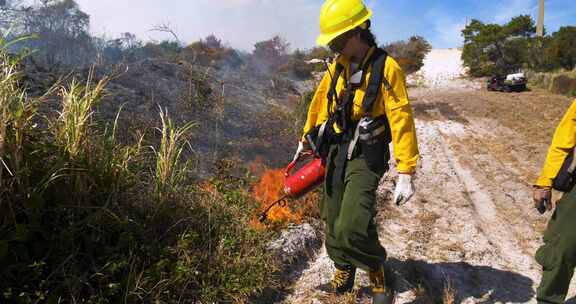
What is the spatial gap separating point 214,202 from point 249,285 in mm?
783

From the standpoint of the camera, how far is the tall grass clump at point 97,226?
2146 millimetres

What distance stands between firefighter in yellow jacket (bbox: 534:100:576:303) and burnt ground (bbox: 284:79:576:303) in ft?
2.09

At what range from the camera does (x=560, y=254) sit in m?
2.24

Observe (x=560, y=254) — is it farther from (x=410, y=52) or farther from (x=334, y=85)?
(x=410, y=52)

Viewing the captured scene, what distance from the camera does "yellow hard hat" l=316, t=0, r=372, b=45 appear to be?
8.11 ft

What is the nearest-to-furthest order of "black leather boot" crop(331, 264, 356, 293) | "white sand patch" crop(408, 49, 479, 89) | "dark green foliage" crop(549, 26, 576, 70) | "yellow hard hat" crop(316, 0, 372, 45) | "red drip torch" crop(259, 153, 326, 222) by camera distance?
1. "yellow hard hat" crop(316, 0, 372, 45)
2. "black leather boot" crop(331, 264, 356, 293)
3. "red drip torch" crop(259, 153, 326, 222)
4. "dark green foliage" crop(549, 26, 576, 70)
5. "white sand patch" crop(408, 49, 479, 89)

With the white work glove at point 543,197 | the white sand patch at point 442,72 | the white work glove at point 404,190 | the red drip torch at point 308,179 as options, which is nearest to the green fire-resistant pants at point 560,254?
the white work glove at point 543,197

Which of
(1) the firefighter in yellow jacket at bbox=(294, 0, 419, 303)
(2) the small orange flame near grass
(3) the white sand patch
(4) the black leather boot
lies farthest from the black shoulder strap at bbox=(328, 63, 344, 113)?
(3) the white sand patch

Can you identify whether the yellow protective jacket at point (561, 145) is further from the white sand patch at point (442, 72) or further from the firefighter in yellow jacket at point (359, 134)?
the white sand patch at point (442, 72)

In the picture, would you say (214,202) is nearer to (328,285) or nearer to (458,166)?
(328,285)

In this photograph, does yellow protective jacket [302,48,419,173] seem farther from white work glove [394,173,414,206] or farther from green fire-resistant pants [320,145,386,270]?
green fire-resistant pants [320,145,386,270]

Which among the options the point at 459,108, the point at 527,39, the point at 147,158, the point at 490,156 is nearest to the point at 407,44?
the point at 527,39

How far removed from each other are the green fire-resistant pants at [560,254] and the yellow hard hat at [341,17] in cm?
156

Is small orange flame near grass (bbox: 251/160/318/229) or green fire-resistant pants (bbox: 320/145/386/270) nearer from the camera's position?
green fire-resistant pants (bbox: 320/145/386/270)
